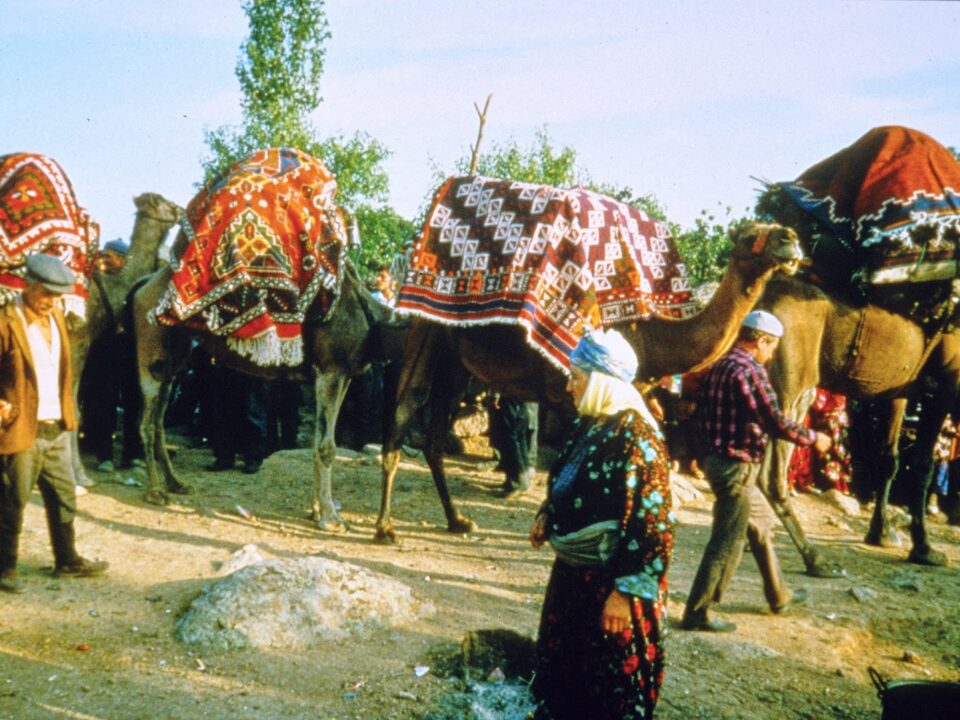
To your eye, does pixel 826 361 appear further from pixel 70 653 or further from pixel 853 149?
pixel 70 653

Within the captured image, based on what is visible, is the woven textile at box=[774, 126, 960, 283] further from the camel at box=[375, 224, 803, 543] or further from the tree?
the tree

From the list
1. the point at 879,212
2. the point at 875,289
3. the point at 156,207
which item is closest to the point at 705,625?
the point at 875,289

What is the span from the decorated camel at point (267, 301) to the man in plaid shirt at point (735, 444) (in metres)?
3.25

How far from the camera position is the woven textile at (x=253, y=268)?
271 inches

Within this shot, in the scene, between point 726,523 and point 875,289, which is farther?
point 875,289

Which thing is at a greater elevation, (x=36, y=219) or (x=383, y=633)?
(x=36, y=219)

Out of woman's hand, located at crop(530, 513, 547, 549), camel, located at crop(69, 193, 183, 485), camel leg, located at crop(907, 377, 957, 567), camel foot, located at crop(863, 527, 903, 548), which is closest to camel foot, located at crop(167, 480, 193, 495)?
camel, located at crop(69, 193, 183, 485)

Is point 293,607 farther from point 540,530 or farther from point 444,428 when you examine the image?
point 444,428

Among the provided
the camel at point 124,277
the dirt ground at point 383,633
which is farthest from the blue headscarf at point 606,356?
the camel at point 124,277

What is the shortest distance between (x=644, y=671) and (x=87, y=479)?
6.40 m

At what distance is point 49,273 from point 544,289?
3172mm

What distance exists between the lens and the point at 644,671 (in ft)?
9.32

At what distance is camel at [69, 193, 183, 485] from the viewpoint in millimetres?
7648

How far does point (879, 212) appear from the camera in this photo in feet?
21.5
